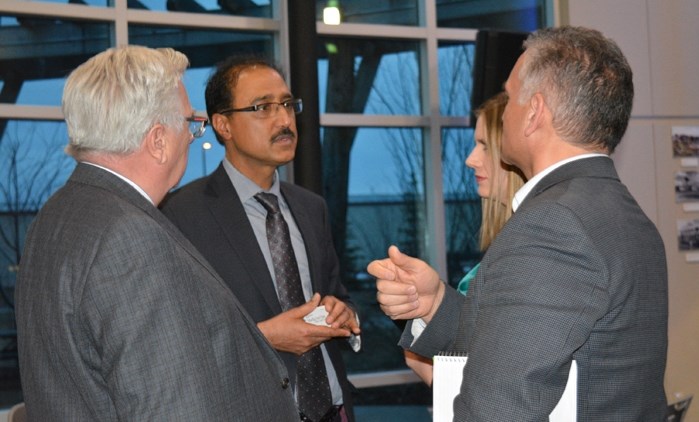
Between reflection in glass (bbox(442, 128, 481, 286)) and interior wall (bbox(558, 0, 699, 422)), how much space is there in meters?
1.19

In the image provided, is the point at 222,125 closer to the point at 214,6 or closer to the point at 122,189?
the point at 122,189

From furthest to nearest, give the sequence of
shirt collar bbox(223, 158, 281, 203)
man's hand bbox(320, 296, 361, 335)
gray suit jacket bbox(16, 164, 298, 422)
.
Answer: shirt collar bbox(223, 158, 281, 203) → man's hand bbox(320, 296, 361, 335) → gray suit jacket bbox(16, 164, 298, 422)

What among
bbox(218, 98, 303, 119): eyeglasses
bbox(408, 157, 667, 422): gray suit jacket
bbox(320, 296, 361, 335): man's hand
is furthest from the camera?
bbox(218, 98, 303, 119): eyeglasses

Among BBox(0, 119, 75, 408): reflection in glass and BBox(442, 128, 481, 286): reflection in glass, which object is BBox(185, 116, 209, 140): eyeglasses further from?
BBox(442, 128, 481, 286): reflection in glass

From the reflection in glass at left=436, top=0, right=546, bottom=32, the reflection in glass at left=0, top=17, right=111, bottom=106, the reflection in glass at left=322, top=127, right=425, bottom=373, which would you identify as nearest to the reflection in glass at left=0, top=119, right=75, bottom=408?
the reflection in glass at left=0, top=17, right=111, bottom=106

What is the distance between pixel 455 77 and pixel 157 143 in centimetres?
498

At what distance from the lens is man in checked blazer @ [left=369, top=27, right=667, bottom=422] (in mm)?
1484

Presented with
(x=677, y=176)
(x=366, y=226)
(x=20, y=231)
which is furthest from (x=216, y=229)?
(x=677, y=176)

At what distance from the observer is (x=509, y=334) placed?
4.90 ft

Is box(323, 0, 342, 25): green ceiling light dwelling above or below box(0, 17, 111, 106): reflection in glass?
above

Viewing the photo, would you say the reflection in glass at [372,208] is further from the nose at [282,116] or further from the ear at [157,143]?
the ear at [157,143]

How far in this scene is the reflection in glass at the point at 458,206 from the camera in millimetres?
6559

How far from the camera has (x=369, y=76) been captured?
6391 mm

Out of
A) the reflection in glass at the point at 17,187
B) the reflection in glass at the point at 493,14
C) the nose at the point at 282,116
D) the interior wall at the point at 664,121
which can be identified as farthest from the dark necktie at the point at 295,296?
the interior wall at the point at 664,121
